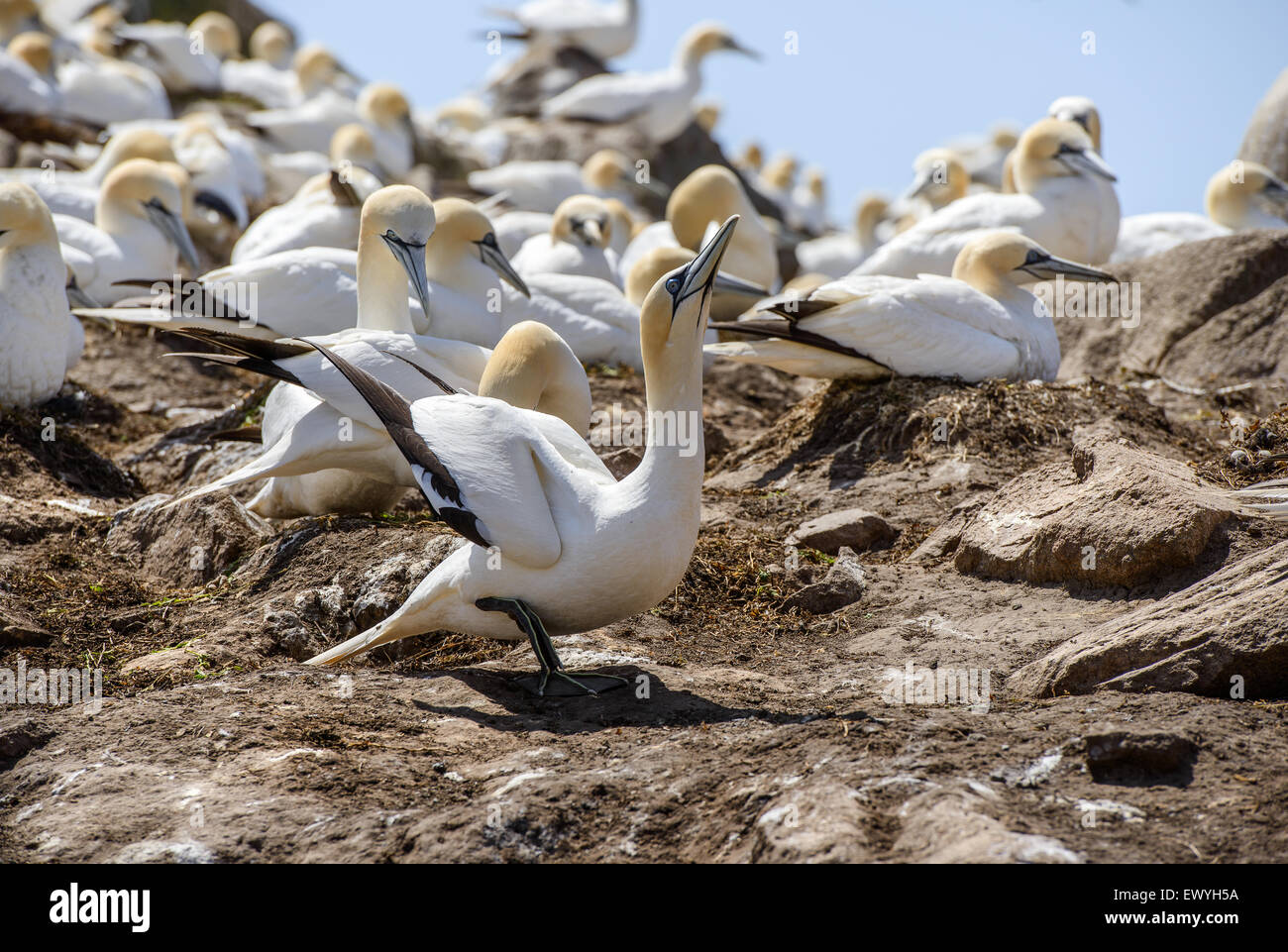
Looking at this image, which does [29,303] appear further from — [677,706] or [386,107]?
[386,107]

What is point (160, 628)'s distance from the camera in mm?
5641

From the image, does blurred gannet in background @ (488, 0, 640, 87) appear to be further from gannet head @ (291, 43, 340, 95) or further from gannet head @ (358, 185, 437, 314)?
gannet head @ (358, 185, 437, 314)

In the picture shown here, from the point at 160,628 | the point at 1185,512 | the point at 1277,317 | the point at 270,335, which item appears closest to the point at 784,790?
the point at 1185,512

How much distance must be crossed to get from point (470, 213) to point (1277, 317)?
5273 mm

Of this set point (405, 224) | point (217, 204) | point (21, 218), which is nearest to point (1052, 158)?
point (405, 224)

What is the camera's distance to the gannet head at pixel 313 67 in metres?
25.6

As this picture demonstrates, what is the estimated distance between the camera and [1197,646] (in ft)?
13.7

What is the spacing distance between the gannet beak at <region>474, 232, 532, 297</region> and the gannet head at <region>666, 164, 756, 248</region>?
383cm

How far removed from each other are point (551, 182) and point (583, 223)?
7216mm

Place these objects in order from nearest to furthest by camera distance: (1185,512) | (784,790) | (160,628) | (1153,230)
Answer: (784,790), (1185,512), (160,628), (1153,230)

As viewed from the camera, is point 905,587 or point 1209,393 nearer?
point 905,587

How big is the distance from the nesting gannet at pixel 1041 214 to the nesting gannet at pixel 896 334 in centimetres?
241

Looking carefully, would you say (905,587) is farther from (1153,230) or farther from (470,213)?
(1153,230)
